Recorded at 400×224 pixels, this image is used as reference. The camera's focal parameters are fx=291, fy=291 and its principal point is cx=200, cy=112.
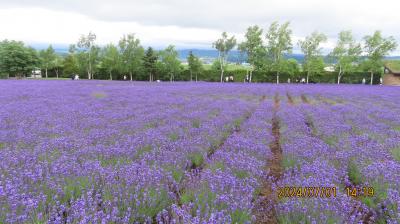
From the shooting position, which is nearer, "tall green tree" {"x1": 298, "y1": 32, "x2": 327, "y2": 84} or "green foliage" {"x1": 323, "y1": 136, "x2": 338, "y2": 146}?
"green foliage" {"x1": 323, "y1": 136, "x2": 338, "y2": 146}

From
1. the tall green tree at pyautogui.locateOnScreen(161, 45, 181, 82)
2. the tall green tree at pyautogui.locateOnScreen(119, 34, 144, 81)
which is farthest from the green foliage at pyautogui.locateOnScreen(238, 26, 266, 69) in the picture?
the tall green tree at pyautogui.locateOnScreen(119, 34, 144, 81)

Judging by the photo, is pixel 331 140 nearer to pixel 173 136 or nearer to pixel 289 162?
pixel 289 162

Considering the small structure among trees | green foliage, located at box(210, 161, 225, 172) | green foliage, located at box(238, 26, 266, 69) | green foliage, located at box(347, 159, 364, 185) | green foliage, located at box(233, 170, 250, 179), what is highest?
green foliage, located at box(238, 26, 266, 69)

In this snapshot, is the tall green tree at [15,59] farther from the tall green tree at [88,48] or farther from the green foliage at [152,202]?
the green foliage at [152,202]

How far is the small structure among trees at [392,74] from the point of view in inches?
1763

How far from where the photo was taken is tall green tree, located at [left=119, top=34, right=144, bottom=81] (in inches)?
1698

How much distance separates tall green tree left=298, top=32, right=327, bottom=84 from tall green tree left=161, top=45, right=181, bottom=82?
18858 mm

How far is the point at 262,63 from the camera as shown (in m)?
43.6

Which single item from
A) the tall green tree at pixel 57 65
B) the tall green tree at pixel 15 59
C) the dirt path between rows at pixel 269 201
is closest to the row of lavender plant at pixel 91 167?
the dirt path between rows at pixel 269 201

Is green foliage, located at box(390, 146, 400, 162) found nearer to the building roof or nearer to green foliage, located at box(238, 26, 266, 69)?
green foliage, located at box(238, 26, 266, 69)

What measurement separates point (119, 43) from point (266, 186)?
42.9 metres

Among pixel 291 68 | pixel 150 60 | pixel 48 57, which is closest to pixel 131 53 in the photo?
pixel 150 60

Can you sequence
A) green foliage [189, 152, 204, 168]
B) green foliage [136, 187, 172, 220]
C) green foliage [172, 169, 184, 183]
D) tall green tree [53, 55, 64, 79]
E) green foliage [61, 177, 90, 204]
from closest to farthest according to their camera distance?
green foliage [136, 187, 172, 220] < green foliage [61, 177, 90, 204] < green foliage [172, 169, 184, 183] < green foliage [189, 152, 204, 168] < tall green tree [53, 55, 64, 79]

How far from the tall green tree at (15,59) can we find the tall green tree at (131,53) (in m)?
13.3
